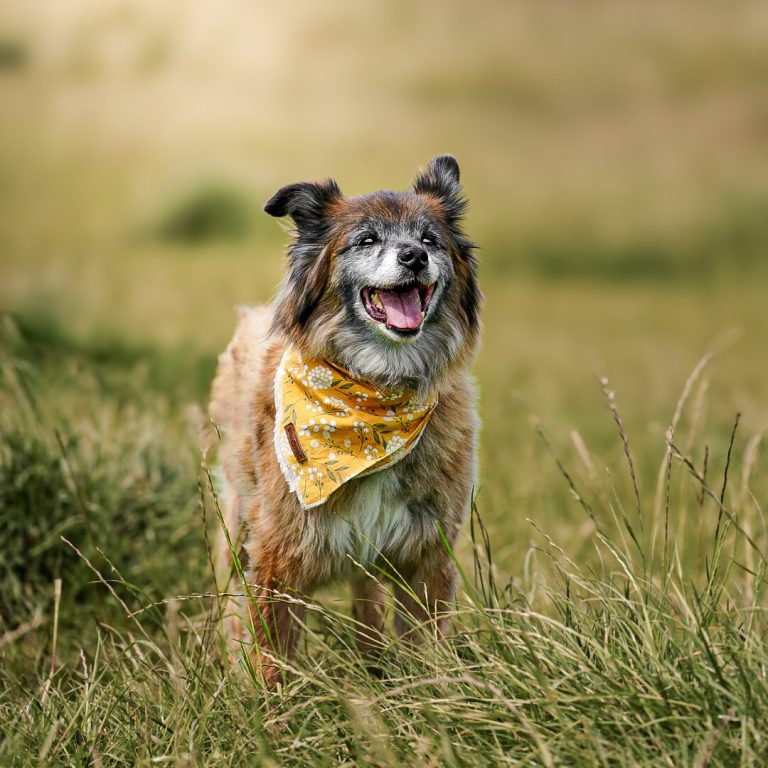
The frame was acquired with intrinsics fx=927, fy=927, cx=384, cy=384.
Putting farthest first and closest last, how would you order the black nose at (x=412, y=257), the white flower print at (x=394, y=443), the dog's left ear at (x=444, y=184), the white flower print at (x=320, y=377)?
the dog's left ear at (x=444, y=184)
the white flower print at (x=320, y=377)
the white flower print at (x=394, y=443)
the black nose at (x=412, y=257)

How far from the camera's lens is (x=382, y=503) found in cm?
447

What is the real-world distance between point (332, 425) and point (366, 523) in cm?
51

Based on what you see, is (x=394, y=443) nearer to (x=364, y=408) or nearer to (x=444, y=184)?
(x=364, y=408)

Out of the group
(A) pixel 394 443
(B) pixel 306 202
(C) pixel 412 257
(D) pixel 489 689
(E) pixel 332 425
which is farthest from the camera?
(B) pixel 306 202

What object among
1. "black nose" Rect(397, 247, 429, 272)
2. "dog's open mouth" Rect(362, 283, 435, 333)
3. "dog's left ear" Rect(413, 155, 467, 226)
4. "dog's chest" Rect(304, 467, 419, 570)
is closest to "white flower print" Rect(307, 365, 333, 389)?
"dog's open mouth" Rect(362, 283, 435, 333)

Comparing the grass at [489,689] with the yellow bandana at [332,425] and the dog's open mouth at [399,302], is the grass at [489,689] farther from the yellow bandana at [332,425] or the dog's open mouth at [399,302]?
the dog's open mouth at [399,302]

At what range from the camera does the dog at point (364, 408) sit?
14.5 ft

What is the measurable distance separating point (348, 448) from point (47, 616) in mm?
2406

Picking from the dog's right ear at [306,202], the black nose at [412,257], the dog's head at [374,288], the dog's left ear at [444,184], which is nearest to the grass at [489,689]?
the dog's head at [374,288]

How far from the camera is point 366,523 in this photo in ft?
14.6

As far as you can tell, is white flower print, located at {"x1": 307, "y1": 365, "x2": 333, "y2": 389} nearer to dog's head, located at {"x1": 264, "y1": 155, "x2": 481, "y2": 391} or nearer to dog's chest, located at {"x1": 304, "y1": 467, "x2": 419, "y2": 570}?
dog's head, located at {"x1": 264, "y1": 155, "x2": 481, "y2": 391}

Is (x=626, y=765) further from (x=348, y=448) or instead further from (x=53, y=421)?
(x=53, y=421)

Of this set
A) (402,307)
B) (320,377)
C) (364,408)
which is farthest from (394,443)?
(402,307)

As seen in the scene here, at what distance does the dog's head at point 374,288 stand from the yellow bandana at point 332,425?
9 centimetres
